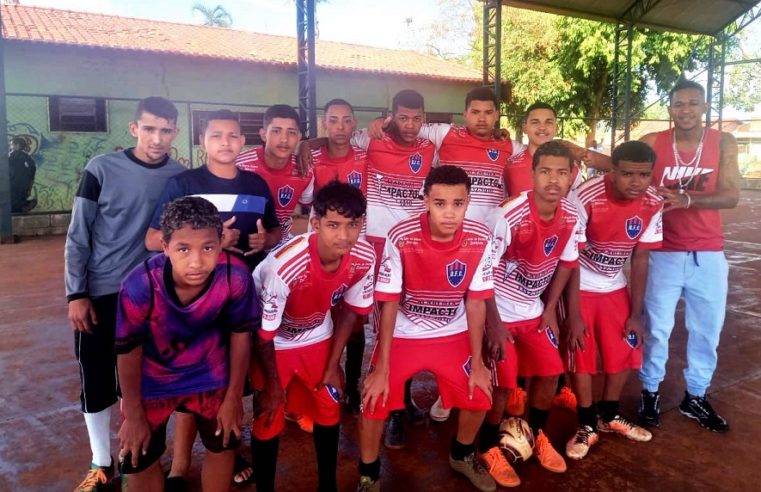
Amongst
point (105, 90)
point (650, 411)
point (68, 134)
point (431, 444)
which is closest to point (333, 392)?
point (431, 444)

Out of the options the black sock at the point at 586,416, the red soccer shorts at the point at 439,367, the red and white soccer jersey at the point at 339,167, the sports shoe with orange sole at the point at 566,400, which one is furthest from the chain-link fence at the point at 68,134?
the black sock at the point at 586,416

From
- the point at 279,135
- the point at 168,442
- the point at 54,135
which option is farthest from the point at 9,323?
the point at 54,135

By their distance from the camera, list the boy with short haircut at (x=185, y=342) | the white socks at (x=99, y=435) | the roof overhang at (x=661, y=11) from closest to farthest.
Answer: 1. the boy with short haircut at (x=185, y=342)
2. the white socks at (x=99, y=435)
3. the roof overhang at (x=661, y=11)

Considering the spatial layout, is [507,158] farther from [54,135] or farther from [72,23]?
[72,23]

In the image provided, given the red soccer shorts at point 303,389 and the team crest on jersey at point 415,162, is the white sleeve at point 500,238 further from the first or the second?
the red soccer shorts at point 303,389

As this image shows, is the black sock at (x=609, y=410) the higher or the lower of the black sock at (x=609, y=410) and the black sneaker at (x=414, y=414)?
the higher

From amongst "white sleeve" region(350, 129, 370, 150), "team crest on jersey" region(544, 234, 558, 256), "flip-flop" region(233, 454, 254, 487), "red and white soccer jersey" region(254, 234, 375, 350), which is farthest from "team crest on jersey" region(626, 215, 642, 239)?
"flip-flop" region(233, 454, 254, 487)

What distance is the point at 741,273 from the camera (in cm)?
805

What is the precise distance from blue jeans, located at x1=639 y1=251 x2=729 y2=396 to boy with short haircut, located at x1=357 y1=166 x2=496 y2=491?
1405 millimetres

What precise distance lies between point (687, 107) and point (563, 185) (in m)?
1.18

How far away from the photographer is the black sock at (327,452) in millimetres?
2697

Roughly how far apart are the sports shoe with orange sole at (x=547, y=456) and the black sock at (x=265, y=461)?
1.44 metres

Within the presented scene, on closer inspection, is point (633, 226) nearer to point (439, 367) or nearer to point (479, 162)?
point (479, 162)

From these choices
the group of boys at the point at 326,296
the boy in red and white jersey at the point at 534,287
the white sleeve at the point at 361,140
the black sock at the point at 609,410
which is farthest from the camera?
the white sleeve at the point at 361,140
